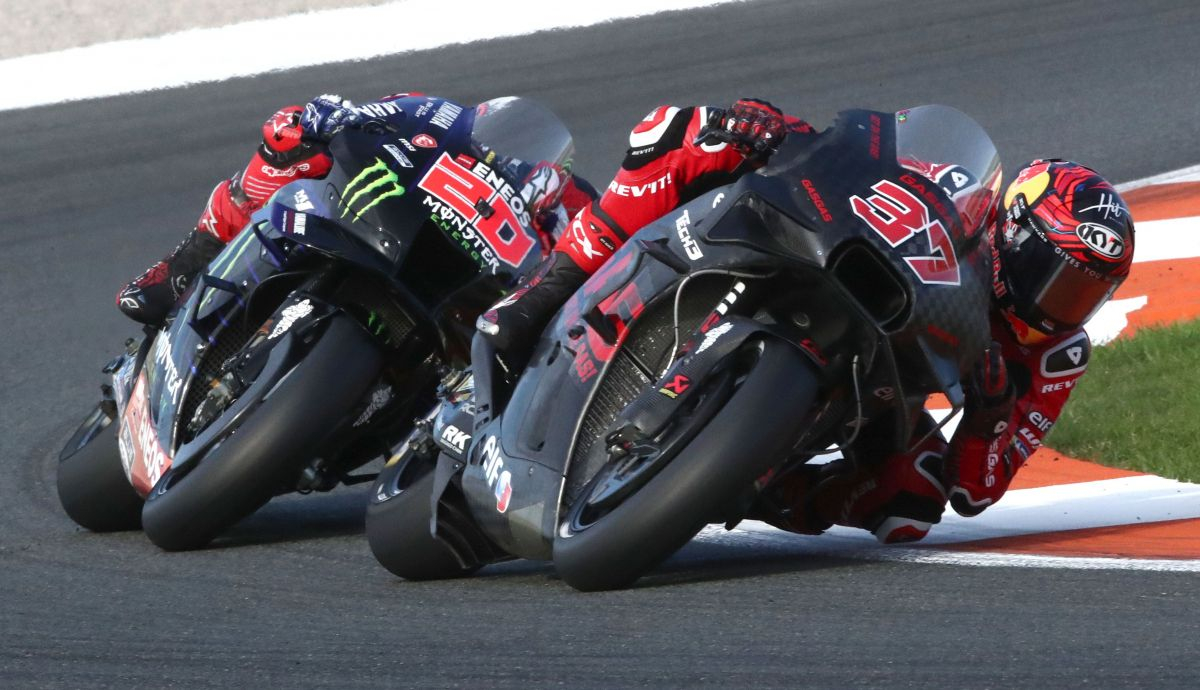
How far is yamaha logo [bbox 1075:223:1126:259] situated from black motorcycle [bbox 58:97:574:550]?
1603 mm

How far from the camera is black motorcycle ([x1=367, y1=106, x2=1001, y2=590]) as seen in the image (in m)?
3.83

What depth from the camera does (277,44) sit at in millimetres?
12406

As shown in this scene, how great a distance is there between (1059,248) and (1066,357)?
0.53 meters

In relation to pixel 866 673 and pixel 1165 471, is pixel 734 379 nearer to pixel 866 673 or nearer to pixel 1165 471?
pixel 866 673

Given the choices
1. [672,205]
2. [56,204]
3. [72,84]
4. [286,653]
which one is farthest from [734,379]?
[72,84]

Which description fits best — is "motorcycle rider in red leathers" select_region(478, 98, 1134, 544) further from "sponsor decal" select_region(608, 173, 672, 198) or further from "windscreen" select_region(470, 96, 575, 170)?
"windscreen" select_region(470, 96, 575, 170)

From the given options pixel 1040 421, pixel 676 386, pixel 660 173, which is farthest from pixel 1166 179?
pixel 676 386

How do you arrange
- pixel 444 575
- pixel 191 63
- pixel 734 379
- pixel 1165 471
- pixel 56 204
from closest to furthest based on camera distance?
pixel 734 379, pixel 444 575, pixel 1165 471, pixel 56 204, pixel 191 63

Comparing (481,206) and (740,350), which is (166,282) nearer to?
(481,206)

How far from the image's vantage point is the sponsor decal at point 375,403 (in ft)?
16.9

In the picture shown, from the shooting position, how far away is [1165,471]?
6047 mm

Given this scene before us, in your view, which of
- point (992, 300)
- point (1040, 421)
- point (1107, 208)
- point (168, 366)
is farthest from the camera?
point (168, 366)

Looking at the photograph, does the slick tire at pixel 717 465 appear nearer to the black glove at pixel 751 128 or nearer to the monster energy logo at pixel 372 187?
the black glove at pixel 751 128

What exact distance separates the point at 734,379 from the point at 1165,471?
2648mm
